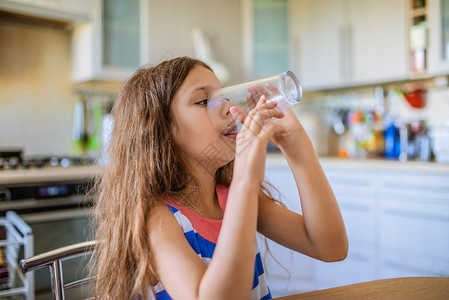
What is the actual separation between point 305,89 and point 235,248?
8.38 ft

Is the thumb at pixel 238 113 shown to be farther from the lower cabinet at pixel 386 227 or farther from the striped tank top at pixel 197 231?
the lower cabinet at pixel 386 227

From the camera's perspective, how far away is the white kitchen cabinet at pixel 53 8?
2018 mm

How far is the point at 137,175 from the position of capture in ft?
2.30

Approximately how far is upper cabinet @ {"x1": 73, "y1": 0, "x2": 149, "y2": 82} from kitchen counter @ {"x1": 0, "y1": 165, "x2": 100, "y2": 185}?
642 millimetres

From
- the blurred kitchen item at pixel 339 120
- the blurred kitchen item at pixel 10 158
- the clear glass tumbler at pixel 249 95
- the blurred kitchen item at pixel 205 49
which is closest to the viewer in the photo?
the clear glass tumbler at pixel 249 95

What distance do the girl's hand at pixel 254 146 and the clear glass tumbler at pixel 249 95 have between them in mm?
65

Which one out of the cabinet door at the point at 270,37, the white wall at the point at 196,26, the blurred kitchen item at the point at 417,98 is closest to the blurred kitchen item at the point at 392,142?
the blurred kitchen item at the point at 417,98

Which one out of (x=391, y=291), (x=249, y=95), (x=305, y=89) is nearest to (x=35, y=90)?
(x=305, y=89)

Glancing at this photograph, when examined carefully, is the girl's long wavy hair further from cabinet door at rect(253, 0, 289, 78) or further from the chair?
cabinet door at rect(253, 0, 289, 78)

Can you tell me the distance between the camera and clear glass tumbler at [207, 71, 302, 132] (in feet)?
2.08

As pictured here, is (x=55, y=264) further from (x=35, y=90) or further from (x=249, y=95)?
(x=35, y=90)

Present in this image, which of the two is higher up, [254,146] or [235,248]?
[254,146]

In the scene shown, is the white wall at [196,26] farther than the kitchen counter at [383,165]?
Yes

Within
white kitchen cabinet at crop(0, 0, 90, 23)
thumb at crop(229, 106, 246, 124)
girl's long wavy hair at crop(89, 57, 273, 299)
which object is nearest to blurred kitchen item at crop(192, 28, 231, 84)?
white kitchen cabinet at crop(0, 0, 90, 23)
